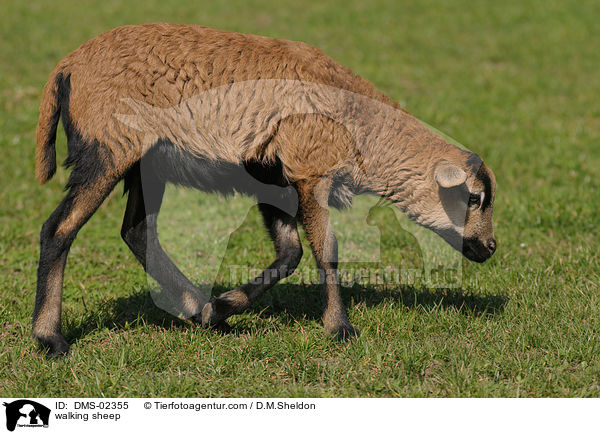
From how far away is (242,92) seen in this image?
4.59 metres

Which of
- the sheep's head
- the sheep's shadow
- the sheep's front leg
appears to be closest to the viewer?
the sheep's front leg

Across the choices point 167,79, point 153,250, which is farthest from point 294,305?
point 167,79

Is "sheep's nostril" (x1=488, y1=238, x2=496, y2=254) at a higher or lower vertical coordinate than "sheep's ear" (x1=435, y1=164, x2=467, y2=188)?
lower

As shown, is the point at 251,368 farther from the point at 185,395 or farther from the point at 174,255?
the point at 174,255

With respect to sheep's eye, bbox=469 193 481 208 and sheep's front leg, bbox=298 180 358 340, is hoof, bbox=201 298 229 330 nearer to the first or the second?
sheep's front leg, bbox=298 180 358 340

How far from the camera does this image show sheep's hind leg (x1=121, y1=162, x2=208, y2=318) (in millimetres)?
5277

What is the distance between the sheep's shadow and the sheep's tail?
3.81ft

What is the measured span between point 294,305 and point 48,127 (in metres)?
2.34

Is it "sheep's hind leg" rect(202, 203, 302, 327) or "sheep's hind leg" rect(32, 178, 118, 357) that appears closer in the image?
"sheep's hind leg" rect(32, 178, 118, 357)

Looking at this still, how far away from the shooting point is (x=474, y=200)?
5.03 meters

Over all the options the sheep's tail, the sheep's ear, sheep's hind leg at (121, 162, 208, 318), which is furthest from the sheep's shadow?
the sheep's tail

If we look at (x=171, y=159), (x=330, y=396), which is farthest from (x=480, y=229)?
(x=171, y=159)

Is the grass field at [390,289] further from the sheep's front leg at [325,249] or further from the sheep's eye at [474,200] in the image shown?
the sheep's eye at [474,200]
